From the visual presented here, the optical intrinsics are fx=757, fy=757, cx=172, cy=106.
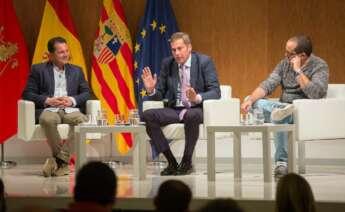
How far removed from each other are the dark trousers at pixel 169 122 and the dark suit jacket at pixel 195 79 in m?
0.20

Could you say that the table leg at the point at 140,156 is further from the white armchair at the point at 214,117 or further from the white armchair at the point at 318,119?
the white armchair at the point at 318,119

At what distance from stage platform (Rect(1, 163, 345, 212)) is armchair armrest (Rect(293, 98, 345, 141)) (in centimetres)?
35

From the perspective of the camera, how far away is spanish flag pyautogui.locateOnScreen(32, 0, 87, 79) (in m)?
7.78

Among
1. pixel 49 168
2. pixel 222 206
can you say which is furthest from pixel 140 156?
pixel 222 206

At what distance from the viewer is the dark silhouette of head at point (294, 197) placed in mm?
2650

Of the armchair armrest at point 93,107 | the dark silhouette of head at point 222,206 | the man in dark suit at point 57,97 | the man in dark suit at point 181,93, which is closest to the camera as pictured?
the dark silhouette of head at point 222,206

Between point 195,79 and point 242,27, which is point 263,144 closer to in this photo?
point 195,79

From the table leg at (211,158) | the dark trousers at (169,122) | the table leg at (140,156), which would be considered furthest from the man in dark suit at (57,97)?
the table leg at (211,158)

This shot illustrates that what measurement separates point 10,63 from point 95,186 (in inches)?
218

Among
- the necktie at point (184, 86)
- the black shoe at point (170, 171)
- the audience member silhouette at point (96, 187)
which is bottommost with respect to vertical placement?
the black shoe at point (170, 171)

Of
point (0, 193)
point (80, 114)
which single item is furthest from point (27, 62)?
point (0, 193)

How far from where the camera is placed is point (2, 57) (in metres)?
7.75

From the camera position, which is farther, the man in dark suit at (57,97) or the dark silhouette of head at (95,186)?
the man in dark suit at (57,97)

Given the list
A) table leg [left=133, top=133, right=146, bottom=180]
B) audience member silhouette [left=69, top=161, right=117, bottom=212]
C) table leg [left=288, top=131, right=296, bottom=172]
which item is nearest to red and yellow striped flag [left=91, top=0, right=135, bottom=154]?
table leg [left=133, top=133, right=146, bottom=180]
